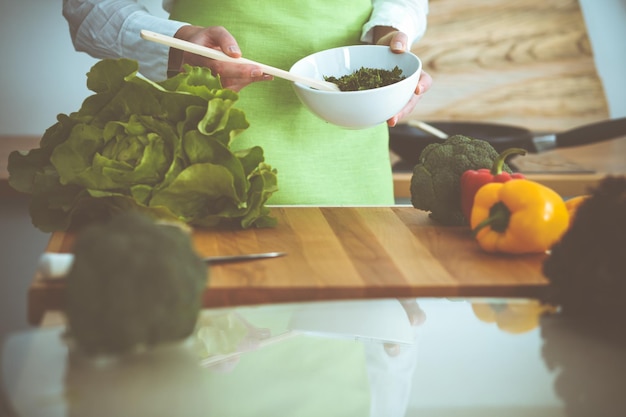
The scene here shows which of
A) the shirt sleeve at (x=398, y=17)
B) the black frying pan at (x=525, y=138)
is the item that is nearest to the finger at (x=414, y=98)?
the shirt sleeve at (x=398, y=17)

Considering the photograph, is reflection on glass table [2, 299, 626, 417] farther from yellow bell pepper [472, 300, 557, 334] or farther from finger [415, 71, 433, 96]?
finger [415, 71, 433, 96]

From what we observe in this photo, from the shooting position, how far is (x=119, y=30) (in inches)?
54.0

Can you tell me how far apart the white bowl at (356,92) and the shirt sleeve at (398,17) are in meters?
0.14

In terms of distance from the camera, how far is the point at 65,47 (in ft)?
7.36

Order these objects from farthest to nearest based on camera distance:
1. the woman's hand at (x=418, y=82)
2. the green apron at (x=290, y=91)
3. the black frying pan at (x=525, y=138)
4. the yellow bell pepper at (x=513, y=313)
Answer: the black frying pan at (x=525, y=138) < the green apron at (x=290, y=91) < the woman's hand at (x=418, y=82) < the yellow bell pepper at (x=513, y=313)

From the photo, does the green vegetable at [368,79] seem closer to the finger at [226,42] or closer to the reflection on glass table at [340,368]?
the finger at [226,42]

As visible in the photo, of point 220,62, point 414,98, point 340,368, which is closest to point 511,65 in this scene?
point 414,98

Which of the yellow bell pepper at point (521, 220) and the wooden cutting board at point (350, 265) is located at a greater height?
the yellow bell pepper at point (521, 220)

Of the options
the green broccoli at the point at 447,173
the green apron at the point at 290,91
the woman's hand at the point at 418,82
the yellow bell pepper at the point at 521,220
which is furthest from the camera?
the green apron at the point at 290,91

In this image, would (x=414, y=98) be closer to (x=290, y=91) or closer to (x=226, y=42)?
(x=290, y=91)

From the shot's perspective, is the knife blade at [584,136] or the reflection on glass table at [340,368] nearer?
the reflection on glass table at [340,368]

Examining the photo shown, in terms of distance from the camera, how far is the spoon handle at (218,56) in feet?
3.58

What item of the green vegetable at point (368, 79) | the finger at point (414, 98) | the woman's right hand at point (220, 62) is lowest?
the finger at point (414, 98)

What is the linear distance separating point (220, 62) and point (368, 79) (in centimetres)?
21
